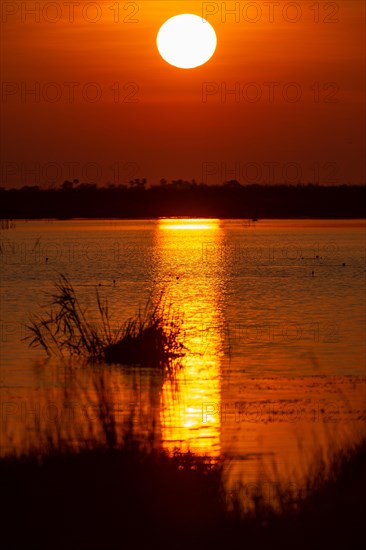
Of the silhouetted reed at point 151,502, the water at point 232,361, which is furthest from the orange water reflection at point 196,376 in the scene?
the silhouetted reed at point 151,502

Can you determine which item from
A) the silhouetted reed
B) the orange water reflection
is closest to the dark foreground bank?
the silhouetted reed

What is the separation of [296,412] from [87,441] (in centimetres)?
428

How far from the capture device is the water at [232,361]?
35.6 feet

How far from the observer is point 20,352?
18.1 metres

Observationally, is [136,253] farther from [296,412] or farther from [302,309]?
[296,412]

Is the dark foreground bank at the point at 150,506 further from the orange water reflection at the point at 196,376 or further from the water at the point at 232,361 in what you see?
the orange water reflection at the point at 196,376

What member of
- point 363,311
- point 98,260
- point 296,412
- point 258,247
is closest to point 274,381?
point 296,412

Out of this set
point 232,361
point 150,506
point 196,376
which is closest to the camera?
point 150,506

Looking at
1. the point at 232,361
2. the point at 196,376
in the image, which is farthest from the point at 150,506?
the point at 232,361

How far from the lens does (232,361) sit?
57.4ft

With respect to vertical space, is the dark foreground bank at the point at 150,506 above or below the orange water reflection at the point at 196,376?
below

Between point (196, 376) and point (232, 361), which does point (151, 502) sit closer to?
point (196, 376)

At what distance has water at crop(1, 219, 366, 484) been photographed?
1086 cm

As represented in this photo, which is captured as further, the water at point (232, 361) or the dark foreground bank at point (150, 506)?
the water at point (232, 361)
